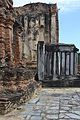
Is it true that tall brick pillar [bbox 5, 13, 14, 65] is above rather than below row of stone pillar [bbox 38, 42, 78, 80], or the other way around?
above

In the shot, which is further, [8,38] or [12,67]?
[8,38]

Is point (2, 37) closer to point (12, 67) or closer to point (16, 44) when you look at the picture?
point (12, 67)

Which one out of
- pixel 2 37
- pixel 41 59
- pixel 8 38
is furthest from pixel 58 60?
pixel 2 37

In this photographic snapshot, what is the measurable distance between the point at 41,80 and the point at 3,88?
13.7 ft

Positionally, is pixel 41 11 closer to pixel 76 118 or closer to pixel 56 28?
pixel 56 28

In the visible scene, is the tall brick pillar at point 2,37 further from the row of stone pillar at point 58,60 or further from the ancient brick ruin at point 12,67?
the row of stone pillar at point 58,60

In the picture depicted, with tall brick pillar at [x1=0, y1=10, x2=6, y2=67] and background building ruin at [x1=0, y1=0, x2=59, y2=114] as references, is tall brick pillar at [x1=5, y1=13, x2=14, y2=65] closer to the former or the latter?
background building ruin at [x1=0, y1=0, x2=59, y2=114]

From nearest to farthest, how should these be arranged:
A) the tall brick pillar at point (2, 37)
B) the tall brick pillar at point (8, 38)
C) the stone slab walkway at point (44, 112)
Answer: the stone slab walkway at point (44, 112) < the tall brick pillar at point (2, 37) < the tall brick pillar at point (8, 38)

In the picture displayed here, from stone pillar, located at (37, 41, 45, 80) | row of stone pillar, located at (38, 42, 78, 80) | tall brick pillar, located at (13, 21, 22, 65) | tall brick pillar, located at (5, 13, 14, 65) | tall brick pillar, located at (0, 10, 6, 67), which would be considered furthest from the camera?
row of stone pillar, located at (38, 42, 78, 80)

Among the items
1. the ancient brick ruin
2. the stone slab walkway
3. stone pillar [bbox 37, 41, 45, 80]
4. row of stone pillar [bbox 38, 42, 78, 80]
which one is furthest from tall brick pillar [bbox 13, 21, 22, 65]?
the stone slab walkway

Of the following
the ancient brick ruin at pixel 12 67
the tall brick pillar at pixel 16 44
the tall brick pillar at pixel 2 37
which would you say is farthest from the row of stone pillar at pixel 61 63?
the tall brick pillar at pixel 2 37

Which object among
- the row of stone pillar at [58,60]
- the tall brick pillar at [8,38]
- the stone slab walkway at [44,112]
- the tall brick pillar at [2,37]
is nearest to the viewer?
the stone slab walkway at [44,112]

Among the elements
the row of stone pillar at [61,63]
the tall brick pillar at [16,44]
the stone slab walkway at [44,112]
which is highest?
the tall brick pillar at [16,44]

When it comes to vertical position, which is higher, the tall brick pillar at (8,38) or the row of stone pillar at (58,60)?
the tall brick pillar at (8,38)
